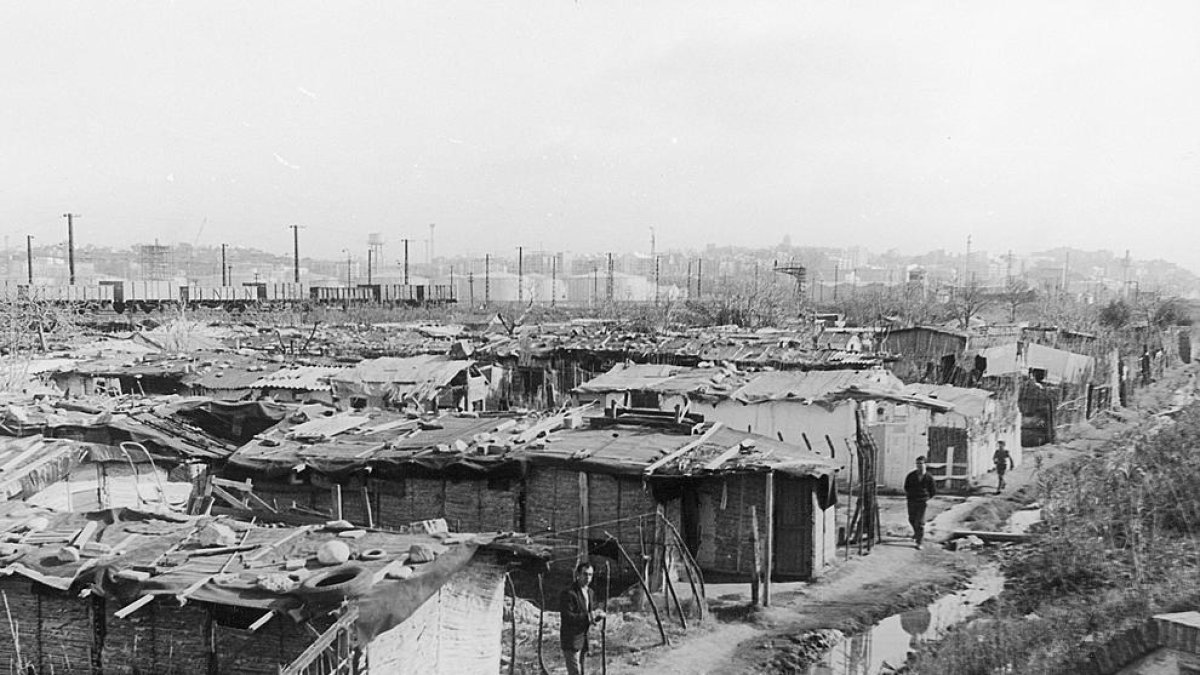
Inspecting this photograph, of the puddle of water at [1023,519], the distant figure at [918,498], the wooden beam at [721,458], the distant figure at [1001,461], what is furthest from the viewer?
the distant figure at [1001,461]

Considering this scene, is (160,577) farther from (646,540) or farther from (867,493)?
(867,493)

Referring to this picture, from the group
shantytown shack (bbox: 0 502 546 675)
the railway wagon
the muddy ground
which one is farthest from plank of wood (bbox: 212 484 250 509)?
the railway wagon

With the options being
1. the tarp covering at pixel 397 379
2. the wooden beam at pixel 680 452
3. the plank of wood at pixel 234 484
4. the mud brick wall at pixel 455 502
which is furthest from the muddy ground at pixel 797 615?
the tarp covering at pixel 397 379

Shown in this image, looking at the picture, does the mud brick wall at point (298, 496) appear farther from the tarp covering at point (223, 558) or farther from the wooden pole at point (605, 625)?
the tarp covering at point (223, 558)

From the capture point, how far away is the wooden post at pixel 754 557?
1219 centimetres

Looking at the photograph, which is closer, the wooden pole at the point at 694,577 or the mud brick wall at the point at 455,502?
the wooden pole at the point at 694,577

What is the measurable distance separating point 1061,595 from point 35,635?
1073 centimetres

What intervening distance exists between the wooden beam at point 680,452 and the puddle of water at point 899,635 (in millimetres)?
2905

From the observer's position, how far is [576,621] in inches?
376

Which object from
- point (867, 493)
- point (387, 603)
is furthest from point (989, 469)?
point (387, 603)

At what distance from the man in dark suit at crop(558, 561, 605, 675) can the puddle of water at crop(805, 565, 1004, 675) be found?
8.98 feet

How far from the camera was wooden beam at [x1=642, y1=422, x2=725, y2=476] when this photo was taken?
1169cm

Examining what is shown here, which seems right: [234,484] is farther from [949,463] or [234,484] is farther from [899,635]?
[949,463]

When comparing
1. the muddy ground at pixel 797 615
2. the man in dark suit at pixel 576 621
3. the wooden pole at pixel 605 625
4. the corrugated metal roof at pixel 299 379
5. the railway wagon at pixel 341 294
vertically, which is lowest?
the muddy ground at pixel 797 615
